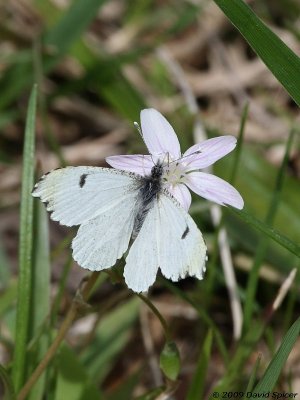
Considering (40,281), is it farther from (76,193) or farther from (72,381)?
(76,193)

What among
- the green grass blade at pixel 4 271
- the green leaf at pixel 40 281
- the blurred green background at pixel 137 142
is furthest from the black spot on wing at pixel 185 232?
the green grass blade at pixel 4 271

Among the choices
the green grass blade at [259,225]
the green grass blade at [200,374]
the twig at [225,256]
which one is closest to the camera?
the green grass blade at [259,225]

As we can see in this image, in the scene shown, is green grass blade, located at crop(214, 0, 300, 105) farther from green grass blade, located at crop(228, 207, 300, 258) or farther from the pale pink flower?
green grass blade, located at crop(228, 207, 300, 258)

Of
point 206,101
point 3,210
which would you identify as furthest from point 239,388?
point 206,101

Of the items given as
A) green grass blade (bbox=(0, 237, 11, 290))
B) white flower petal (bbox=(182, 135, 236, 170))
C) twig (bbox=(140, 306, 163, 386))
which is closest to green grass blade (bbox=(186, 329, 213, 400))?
white flower petal (bbox=(182, 135, 236, 170))

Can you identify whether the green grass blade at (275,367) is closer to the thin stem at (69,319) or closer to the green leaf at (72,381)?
the thin stem at (69,319)

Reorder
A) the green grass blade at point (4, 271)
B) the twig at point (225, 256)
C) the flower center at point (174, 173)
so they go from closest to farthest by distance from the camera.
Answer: the flower center at point (174, 173), the twig at point (225, 256), the green grass blade at point (4, 271)
